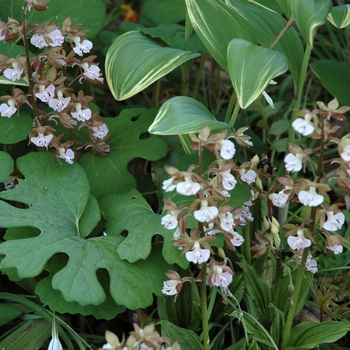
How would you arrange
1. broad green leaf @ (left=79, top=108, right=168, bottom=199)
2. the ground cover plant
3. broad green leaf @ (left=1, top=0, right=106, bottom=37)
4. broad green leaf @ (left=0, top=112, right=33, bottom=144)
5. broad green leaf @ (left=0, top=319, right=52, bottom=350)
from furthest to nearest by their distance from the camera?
1. broad green leaf @ (left=1, top=0, right=106, bottom=37)
2. broad green leaf @ (left=79, top=108, right=168, bottom=199)
3. broad green leaf @ (left=0, top=112, right=33, bottom=144)
4. broad green leaf @ (left=0, top=319, right=52, bottom=350)
5. the ground cover plant

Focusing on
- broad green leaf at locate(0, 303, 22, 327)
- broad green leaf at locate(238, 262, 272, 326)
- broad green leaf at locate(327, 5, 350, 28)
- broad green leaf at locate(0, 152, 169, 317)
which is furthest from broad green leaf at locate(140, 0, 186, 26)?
broad green leaf at locate(0, 303, 22, 327)

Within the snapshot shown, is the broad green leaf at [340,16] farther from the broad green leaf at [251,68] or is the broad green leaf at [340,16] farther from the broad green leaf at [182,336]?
the broad green leaf at [182,336]

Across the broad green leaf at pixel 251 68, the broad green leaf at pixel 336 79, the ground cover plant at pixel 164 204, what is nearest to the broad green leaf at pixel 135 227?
the ground cover plant at pixel 164 204

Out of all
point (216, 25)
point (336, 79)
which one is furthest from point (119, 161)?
point (336, 79)

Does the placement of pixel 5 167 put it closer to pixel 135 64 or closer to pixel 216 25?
pixel 135 64

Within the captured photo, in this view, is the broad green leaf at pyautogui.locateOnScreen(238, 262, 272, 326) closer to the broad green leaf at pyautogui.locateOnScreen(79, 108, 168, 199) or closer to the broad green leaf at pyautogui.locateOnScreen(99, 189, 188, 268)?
the broad green leaf at pyautogui.locateOnScreen(99, 189, 188, 268)

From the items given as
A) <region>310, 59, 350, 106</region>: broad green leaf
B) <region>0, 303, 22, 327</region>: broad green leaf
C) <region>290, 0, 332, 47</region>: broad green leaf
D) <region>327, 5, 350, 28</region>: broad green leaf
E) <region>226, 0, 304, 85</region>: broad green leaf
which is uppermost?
<region>290, 0, 332, 47</region>: broad green leaf

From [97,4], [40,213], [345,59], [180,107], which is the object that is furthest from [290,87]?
[40,213]
